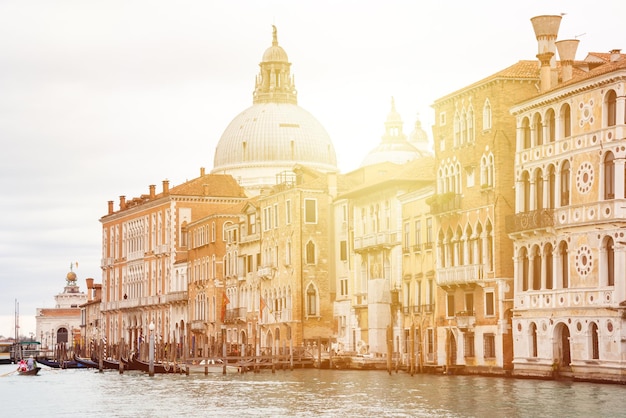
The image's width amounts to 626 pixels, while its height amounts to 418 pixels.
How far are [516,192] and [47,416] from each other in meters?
17.8

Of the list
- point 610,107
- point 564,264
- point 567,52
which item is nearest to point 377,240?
point 567,52

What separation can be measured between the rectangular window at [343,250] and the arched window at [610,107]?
88.3ft

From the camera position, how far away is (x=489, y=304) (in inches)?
2052

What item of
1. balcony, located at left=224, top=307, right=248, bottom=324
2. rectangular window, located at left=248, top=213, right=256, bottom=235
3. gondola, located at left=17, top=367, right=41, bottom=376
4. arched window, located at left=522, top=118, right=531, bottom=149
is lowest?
gondola, located at left=17, top=367, right=41, bottom=376

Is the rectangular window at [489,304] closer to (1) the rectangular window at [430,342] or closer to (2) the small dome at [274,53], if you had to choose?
(1) the rectangular window at [430,342]

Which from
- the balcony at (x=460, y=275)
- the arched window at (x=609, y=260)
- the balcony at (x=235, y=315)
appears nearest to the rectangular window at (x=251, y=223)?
the balcony at (x=235, y=315)

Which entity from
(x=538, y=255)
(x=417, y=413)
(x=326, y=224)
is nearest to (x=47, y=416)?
(x=417, y=413)

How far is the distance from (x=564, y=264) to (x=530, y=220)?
196cm

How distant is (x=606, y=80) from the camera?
43781 millimetres

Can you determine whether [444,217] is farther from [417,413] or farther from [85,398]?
[417,413]

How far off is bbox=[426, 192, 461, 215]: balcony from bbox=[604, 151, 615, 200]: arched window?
10.5m

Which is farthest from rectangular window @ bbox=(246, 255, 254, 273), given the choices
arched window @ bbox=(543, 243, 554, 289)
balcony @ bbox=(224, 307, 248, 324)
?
arched window @ bbox=(543, 243, 554, 289)

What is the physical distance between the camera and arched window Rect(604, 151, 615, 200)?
43.9 m

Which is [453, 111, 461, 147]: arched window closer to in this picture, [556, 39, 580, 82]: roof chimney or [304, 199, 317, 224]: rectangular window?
[556, 39, 580, 82]: roof chimney
